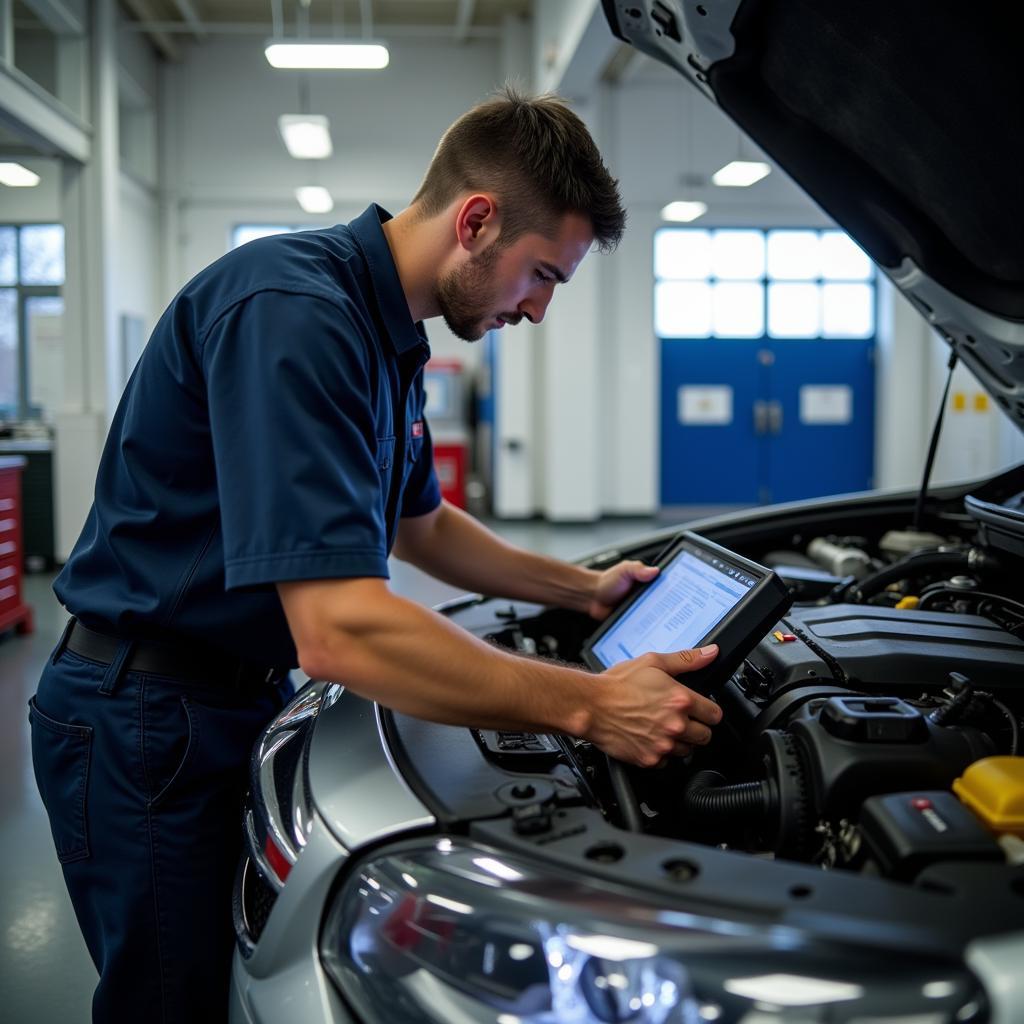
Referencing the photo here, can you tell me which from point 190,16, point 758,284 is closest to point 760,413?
point 758,284

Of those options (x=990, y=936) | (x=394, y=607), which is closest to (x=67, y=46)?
(x=394, y=607)

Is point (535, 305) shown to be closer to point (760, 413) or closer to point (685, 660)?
point (685, 660)

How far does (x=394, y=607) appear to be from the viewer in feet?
2.97

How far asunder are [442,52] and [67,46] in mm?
3629

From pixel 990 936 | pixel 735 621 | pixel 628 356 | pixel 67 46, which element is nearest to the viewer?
pixel 990 936

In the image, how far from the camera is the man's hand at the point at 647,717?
97 centimetres

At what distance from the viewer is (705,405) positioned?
8.99 meters

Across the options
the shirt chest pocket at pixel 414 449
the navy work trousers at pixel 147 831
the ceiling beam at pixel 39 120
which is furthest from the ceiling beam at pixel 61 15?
the navy work trousers at pixel 147 831

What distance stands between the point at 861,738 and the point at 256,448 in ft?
2.13

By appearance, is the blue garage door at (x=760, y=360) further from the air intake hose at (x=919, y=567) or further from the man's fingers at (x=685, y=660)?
the man's fingers at (x=685, y=660)

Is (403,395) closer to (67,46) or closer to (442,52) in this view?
(67,46)

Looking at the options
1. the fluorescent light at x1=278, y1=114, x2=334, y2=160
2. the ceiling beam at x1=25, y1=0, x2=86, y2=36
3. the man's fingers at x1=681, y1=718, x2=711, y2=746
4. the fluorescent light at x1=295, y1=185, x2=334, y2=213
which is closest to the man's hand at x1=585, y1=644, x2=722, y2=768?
the man's fingers at x1=681, y1=718, x2=711, y2=746

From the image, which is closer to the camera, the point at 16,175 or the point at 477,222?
the point at 477,222

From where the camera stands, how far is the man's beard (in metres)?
Answer: 1.17
